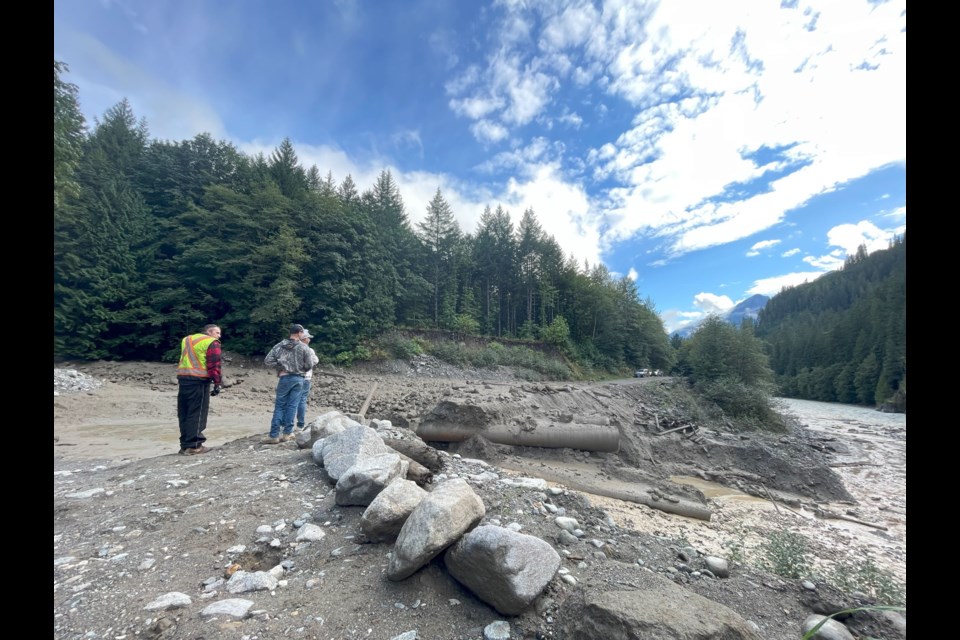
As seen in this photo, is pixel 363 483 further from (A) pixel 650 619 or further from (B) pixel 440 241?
(B) pixel 440 241

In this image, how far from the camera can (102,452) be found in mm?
5688

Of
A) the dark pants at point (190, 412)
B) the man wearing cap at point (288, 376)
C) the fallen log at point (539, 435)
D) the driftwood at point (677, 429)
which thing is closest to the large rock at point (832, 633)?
the fallen log at point (539, 435)

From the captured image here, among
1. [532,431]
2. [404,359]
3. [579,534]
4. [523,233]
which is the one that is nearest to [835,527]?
[532,431]

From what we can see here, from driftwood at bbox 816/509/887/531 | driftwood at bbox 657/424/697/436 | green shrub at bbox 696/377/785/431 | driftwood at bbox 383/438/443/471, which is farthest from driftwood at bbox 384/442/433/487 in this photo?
green shrub at bbox 696/377/785/431

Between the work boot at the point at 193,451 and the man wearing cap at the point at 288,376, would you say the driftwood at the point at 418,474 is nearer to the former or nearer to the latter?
the man wearing cap at the point at 288,376

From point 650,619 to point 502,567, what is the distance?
2.48ft

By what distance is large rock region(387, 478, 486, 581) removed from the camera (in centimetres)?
205

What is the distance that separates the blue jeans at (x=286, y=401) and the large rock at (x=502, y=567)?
15.8 ft

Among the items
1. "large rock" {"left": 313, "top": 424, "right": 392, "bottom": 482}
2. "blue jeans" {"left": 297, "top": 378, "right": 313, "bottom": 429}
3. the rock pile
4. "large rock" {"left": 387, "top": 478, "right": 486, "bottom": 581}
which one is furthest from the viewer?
the rock pile

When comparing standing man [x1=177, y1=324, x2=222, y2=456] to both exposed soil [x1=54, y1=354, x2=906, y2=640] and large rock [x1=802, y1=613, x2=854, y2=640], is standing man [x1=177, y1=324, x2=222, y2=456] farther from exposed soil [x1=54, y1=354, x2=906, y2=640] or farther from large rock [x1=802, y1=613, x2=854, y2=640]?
large rock [x1=802, y1=613, x2=854, y2=640]

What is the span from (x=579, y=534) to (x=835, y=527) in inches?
328

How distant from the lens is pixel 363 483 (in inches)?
118

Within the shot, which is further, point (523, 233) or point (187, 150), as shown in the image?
point (523, 233)
